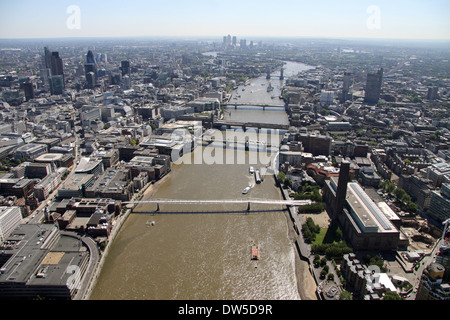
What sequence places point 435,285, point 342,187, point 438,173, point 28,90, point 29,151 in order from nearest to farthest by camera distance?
point 435,285, point 342,187, point 438,173, point 29,151, point 28,90

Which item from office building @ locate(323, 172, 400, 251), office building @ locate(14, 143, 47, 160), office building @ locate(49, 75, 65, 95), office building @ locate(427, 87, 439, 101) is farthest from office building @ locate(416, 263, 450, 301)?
office building @ locate(49, 75, 65, 95)

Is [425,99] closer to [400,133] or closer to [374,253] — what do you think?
[400,133]

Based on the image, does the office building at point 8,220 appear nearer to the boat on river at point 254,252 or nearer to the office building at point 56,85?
the boat on river at point 254,252

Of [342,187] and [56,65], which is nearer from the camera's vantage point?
[342,187]

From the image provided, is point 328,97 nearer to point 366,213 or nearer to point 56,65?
point 366,213

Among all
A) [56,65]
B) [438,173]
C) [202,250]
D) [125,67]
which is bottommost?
[202,250]

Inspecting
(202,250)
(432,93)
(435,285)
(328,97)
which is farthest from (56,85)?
(432,93)
